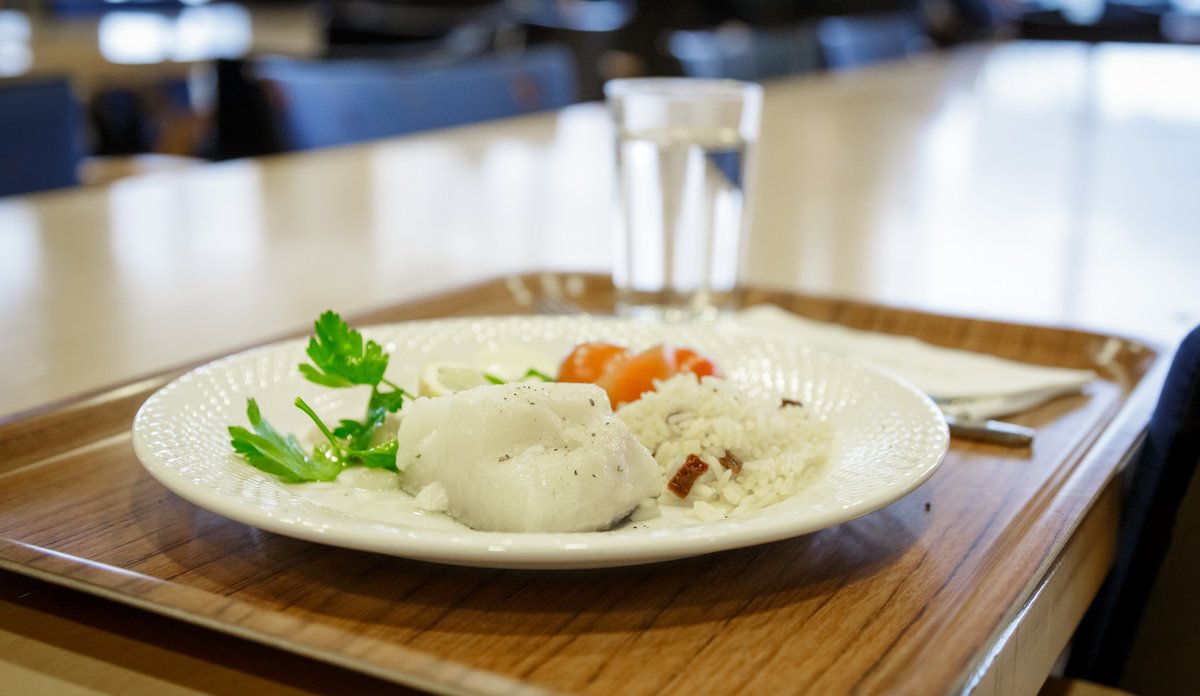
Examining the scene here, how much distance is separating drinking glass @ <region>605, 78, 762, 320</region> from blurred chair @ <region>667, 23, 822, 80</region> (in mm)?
1595

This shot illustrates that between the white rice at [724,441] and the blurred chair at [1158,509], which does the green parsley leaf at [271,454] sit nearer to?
the white rice at [724,441]

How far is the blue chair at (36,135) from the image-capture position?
1.67 m

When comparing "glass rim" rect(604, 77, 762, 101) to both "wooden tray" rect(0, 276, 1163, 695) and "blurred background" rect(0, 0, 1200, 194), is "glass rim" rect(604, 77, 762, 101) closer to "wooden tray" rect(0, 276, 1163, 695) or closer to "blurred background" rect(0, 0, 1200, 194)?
"wooden tray" rect(0, 276, 1163, 695)

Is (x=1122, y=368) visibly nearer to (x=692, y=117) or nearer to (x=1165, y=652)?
(x=1165, y=652)

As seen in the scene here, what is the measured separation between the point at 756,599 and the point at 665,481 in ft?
0.29

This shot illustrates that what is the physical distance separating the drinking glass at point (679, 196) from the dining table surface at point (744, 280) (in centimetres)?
8

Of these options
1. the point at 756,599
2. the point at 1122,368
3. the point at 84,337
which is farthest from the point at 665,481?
the point at 84,337

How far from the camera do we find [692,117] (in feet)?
3.16

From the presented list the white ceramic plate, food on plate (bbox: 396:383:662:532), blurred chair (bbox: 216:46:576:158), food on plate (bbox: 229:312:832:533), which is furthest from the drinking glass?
blurred chair (bbox: 216:46:576:158)

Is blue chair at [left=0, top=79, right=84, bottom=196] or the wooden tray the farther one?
blue chair at [left=0, top=79, right=84, bottom=196]

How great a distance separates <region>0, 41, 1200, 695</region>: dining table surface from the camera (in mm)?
450

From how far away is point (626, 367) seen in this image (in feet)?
2.15

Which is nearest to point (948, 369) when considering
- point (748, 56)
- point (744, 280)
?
point (744, 280)

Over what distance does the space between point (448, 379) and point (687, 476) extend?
5.8 inches
